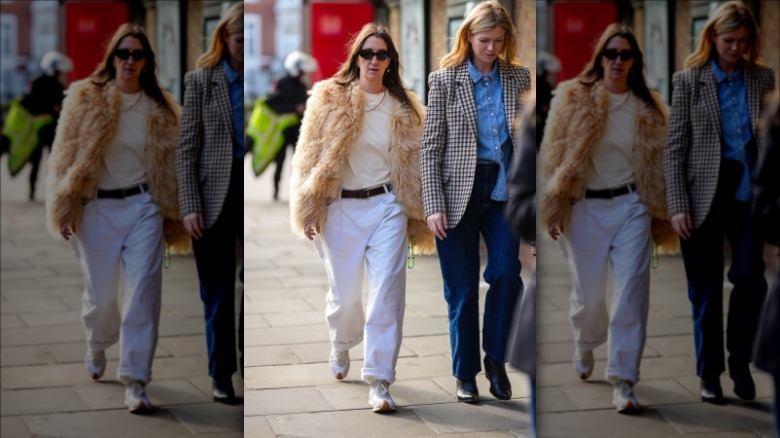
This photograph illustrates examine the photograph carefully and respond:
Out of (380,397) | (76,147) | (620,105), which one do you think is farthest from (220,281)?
(620,105)

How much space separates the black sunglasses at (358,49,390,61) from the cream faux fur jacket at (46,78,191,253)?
661 mm

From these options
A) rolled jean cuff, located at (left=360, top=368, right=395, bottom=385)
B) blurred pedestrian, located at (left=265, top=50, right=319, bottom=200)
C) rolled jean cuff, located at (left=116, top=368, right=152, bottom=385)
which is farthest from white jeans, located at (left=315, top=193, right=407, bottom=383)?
blurred pedestrian, located at (left=265, top=50, right=319, bottom=200)

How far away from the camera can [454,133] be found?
14.8 ft

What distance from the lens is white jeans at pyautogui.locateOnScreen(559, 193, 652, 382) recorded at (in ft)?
13.9

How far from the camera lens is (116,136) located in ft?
13.8

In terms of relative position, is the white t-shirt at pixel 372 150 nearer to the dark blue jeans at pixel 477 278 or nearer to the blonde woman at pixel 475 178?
the blonde woman at pixel 475 178

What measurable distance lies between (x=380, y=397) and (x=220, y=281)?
0.73 meters

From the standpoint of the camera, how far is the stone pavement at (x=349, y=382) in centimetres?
454

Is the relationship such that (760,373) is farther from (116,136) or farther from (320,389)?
(116,136)

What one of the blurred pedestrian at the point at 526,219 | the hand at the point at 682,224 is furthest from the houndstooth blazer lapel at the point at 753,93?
the blurred pedestrian at the point at 526,219

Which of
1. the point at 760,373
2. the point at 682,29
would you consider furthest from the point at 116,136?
the point at 760,373

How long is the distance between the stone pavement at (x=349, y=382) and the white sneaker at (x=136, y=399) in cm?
41

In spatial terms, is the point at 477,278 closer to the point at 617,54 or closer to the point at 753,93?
the point at 617,54

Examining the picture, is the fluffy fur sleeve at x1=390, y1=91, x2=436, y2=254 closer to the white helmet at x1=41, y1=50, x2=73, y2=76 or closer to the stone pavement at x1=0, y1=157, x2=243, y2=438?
the stone pavement at x1=0, y1=157, x2=243, y2=438
